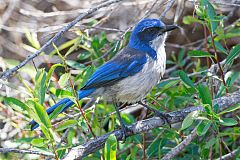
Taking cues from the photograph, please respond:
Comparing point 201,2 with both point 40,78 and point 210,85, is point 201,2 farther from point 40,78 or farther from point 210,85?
point 40,78

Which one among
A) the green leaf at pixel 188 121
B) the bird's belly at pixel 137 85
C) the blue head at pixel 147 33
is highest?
the blue head at pixel 147 33

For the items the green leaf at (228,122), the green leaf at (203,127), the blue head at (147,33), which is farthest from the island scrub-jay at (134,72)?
the green leaf at (228,122)

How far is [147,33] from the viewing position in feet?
15.8

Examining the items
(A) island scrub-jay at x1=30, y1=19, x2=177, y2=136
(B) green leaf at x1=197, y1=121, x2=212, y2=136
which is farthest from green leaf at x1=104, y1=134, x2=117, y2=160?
(A) island scrub-jay at x1=30, y1=19, x2=177, y2=136

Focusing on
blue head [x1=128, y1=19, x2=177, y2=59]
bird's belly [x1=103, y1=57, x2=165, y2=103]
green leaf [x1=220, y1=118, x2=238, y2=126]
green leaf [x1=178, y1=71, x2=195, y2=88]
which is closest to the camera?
green leaf [x1=220, y1=118, x2=238, y2=126]

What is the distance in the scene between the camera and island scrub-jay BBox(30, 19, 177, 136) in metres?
4.43

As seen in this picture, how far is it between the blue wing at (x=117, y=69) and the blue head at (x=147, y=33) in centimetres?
12

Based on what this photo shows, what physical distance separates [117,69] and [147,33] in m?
0.50

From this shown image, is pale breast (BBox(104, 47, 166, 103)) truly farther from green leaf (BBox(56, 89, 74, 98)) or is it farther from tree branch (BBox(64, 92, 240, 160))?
green leaf (BBox(56, 89, 74, 98))

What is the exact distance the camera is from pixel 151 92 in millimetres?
4555

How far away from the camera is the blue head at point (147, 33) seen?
469 cm

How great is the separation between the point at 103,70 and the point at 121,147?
68 centimetres

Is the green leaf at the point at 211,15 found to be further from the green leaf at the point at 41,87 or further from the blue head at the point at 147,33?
the green leaf at the point at 41,87

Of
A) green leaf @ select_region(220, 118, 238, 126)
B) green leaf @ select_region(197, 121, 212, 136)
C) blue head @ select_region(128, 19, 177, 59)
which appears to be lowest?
green leaf @ select_region(220, 118, 238, 126)
